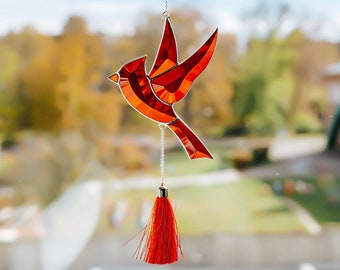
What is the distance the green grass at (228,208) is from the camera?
163 centimetres

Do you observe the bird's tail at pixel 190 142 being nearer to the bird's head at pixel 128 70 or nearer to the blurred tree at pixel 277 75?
the bird's head at pixel 128 70

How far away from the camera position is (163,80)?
32.0 inches

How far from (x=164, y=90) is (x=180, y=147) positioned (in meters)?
0.78

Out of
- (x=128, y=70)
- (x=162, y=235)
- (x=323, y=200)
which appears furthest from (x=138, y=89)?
(x=323, y=200)

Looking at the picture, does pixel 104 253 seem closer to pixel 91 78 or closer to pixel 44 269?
pixel 44 269

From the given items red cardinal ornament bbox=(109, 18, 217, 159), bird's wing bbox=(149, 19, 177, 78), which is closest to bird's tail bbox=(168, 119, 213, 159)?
red cardinal ornament bbox=(109, 18, 217, 159)

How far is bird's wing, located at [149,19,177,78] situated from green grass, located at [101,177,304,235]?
2.86ft

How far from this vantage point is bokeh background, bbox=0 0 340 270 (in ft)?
5.17

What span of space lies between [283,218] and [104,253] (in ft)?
2.16

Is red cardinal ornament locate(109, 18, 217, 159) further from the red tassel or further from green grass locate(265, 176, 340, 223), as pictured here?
green grass locate(265, 176, 340, 223)

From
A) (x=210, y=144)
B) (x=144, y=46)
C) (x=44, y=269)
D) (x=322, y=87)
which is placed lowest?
(x=44, y=269)

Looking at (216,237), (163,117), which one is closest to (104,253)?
(216,237)

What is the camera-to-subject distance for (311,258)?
1653mm

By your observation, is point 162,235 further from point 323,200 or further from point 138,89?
point 323,200
